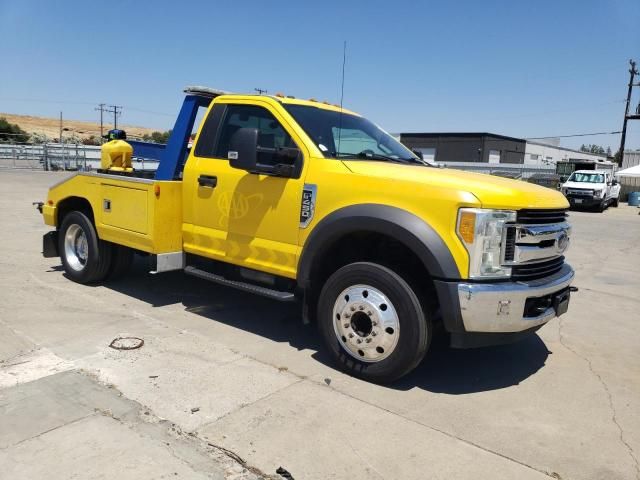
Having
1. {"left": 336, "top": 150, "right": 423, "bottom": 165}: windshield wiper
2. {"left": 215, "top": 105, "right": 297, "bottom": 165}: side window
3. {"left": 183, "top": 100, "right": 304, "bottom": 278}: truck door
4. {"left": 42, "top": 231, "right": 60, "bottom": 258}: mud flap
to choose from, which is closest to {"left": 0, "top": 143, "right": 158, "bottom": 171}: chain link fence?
{"left": 42, "top": 231, "right": 60, "bottom": 258}: mud flap

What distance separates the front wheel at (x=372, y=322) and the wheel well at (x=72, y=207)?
11.4 ft

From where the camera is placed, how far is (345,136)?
484 centimetres

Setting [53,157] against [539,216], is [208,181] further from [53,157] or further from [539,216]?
[53,157]

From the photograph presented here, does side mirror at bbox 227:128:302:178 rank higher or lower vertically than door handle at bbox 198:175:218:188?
higher

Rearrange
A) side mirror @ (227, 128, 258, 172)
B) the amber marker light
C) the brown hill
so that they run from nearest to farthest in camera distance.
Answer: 1. the amber marker light
2. side mirror @ (227, 128, 258, 172)
3. the brown hill

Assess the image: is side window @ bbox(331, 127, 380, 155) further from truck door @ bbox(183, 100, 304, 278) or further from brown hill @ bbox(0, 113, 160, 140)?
brown hill @ bbox(0, 113, 160, 140)

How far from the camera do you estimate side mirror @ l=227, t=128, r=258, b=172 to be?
14.1 feet

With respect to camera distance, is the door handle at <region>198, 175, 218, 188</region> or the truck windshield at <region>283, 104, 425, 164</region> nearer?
the truck windshield at <region>283, 104, 425, 164</region>

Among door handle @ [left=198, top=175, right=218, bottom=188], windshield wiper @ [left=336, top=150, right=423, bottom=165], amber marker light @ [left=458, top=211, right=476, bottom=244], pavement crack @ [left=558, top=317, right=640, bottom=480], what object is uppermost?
windshield wiper @ [left=336, top=150, right=423, bottom=165]

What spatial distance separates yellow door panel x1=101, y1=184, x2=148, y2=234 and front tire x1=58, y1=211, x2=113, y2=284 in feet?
1.36

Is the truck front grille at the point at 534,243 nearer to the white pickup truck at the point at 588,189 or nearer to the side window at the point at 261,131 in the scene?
the side window at the point at 261,131

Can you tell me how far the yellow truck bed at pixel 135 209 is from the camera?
5.18 meters

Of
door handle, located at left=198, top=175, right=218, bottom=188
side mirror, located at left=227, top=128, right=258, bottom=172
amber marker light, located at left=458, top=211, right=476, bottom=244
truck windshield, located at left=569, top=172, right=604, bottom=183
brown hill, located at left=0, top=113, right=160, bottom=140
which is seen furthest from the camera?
brown hill, located at left=0, top=113, right=160, bottom=140

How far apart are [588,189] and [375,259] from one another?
22.6m
